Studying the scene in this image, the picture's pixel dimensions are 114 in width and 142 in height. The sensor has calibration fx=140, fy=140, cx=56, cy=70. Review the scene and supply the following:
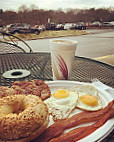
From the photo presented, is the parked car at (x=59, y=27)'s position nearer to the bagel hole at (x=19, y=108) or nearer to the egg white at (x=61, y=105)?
the egg white at (x=61, y=105)

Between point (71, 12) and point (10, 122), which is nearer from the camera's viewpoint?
point (10, 122)

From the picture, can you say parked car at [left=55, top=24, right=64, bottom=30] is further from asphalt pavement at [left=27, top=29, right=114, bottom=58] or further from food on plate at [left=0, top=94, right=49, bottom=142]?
food on plate at [left=0, top=94, right=49, bottom=142]

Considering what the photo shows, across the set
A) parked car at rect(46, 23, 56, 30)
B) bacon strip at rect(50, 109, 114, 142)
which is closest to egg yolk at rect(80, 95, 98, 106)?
bacon strip at rect(50, 109, 114, 142)

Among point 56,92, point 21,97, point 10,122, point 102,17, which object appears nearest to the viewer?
point 10,122

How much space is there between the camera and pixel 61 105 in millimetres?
677

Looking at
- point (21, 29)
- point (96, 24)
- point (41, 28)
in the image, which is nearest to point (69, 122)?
point (21, 29)

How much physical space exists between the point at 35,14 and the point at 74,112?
1566 cm

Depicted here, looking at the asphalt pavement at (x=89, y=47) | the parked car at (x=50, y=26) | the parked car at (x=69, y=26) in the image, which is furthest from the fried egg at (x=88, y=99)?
the parked car at (x=69, y=26)

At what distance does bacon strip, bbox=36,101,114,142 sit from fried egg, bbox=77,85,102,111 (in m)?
0.04

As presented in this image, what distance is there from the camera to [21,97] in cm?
53

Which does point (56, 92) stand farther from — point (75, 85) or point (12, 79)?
point (12, 79)

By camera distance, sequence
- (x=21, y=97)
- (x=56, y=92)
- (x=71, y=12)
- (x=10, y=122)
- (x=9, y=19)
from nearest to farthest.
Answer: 1. (x=10, y=122)
2. (x=21, y=97)
3. (x=56, y=92)
4. (x=9, y=19)
5. (x=71, y=12)

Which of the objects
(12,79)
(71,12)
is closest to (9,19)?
(71,12)

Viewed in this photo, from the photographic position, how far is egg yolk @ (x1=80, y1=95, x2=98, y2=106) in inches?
26.0
